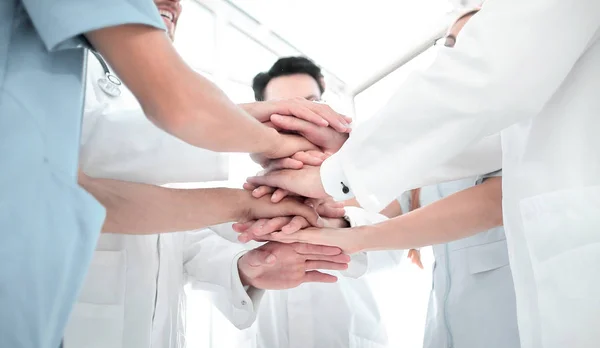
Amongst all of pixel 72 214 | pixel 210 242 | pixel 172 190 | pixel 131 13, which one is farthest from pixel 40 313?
pixel 210 242

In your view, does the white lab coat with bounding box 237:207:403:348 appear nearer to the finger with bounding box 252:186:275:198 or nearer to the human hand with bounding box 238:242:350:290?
the human hand with bounding box 238:242:350:290

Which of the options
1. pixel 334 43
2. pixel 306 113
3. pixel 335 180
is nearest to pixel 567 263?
pixel 335 180

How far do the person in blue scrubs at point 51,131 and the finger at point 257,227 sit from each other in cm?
54

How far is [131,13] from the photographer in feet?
1.68

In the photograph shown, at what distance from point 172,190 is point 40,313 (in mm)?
566

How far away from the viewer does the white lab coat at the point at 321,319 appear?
1.59 m

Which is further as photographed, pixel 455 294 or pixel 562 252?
pixel 455 294

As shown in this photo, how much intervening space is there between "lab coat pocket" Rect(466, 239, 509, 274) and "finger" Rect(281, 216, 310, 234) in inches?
20.0

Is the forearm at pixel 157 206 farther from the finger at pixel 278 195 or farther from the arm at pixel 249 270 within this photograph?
the arm at pixel 249 270

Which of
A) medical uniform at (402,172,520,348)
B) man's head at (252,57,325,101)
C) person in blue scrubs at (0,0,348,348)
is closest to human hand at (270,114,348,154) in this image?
medical uniform at (402,172,520,348)

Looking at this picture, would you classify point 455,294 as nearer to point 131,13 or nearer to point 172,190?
point 172,190

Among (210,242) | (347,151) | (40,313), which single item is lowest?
(40,313)

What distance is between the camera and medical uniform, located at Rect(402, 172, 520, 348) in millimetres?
1119

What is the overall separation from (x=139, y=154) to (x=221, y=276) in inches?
18.8
